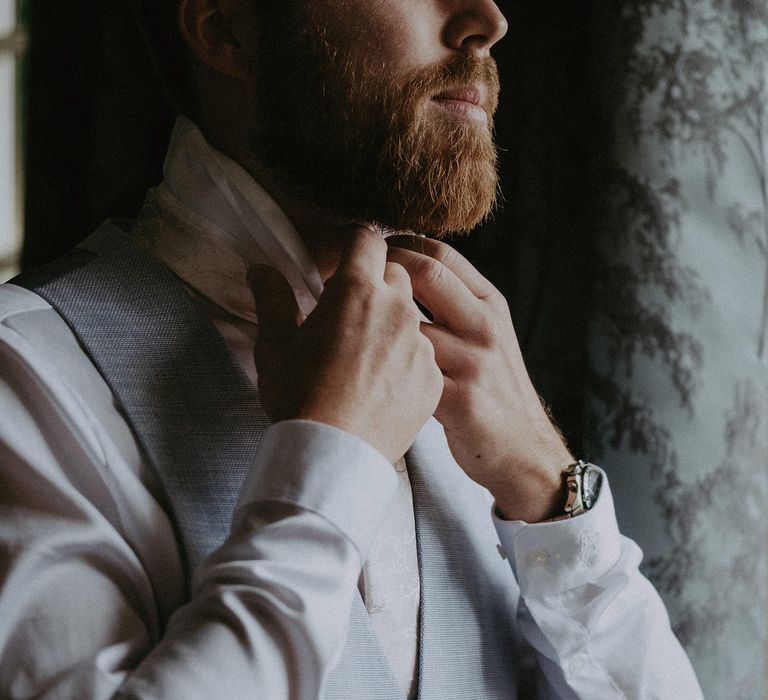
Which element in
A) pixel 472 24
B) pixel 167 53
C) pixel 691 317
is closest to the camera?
pixel 472 24

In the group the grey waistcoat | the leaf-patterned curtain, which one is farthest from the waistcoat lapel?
the leaf-patterned curtain

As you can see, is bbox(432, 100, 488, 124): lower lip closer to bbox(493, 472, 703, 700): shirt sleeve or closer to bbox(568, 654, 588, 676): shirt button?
bbox(493, 472, 703, 700): shirt sleeve

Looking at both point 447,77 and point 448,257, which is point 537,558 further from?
point 447,77

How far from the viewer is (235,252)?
3.53 ft

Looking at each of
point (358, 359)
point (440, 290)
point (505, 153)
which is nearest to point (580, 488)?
point (440, 290)

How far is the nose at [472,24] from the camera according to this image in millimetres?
1113

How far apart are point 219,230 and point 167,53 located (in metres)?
0.34

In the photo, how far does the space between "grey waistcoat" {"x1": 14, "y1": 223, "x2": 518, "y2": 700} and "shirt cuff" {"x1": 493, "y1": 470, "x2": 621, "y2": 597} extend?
0.06 metres

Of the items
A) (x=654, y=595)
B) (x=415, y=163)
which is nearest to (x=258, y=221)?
(x=415, y=163)

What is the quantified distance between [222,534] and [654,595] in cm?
Answer: 57

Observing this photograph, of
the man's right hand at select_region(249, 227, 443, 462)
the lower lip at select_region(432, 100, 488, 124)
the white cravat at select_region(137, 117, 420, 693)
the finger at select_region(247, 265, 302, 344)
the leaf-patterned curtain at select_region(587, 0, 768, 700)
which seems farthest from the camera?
the leaf-patterned curtain at select_region(587, 0, 768, 700)

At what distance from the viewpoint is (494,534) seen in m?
1.19

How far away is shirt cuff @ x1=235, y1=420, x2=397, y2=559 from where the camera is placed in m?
0.74

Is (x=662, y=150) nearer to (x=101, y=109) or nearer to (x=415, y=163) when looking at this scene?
(x=415, y=163)
